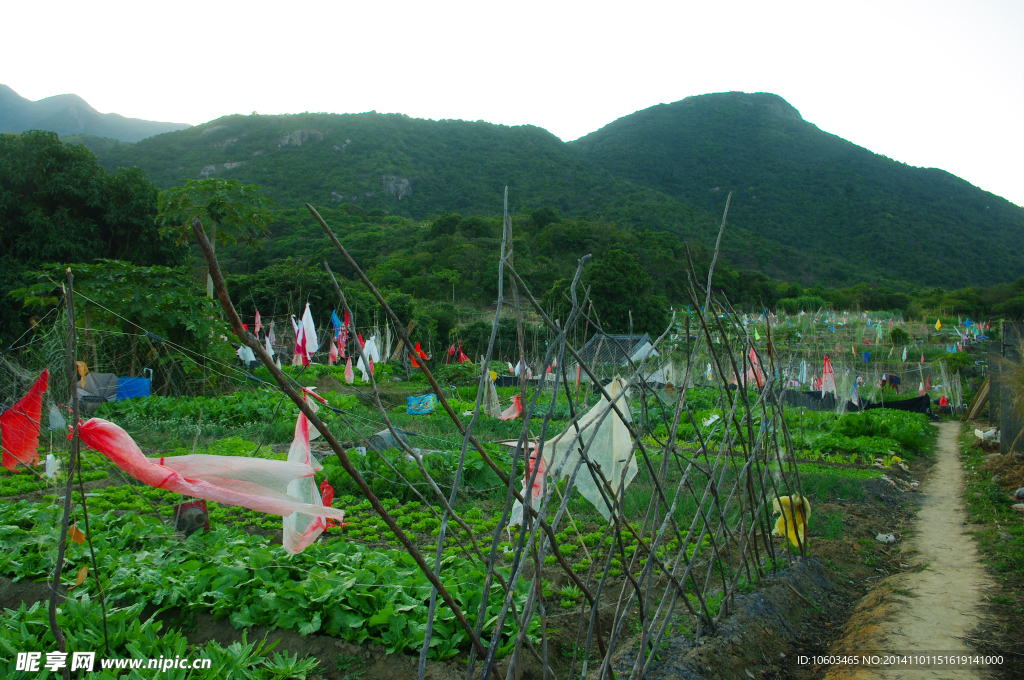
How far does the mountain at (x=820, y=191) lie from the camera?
162ft

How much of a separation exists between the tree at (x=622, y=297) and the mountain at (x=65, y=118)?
76.6m

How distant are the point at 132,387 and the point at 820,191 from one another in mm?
64054

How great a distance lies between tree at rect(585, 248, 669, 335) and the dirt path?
21.3 m

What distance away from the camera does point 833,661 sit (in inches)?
114

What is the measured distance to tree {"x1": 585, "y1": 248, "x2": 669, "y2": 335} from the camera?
2684cm

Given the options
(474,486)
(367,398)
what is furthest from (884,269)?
(474,486)

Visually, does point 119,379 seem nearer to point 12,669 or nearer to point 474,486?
point 474,486

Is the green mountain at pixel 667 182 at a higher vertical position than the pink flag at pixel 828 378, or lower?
higher

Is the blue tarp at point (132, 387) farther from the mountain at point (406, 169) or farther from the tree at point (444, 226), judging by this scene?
the mountain at point (406, 169)

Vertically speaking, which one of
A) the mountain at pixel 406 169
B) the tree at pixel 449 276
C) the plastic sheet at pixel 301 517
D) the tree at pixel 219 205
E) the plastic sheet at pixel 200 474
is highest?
the mountain at pixel 406 169

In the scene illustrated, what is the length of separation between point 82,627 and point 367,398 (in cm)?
1060

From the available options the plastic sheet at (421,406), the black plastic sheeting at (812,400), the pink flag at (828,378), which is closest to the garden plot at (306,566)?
the plastic sheet at (421,406)

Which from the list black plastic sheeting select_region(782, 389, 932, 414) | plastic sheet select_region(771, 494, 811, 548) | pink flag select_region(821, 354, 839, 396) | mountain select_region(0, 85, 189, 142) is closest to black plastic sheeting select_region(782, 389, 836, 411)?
black plastic sheeting select_region(782, 389, 932, 414)

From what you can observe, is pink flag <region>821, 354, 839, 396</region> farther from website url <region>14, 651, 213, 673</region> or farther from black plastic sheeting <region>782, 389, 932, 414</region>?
website url <region>14, 651, 213, 673</region>
